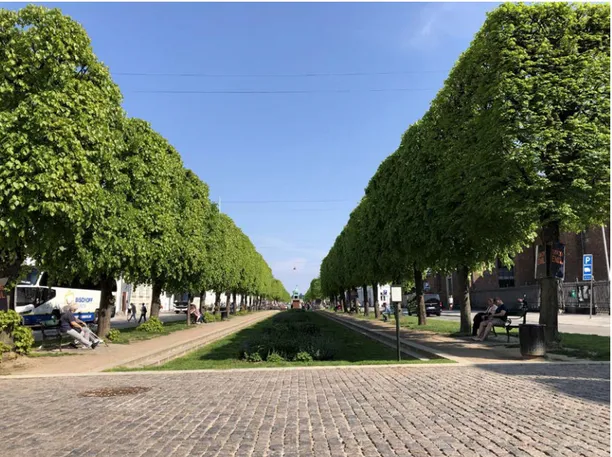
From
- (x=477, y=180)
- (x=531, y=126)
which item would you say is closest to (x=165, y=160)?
(x=477, y=180)

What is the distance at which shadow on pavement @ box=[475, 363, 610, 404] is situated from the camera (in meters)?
8.00

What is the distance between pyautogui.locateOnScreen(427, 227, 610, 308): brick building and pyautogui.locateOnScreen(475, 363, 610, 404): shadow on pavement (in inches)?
1424

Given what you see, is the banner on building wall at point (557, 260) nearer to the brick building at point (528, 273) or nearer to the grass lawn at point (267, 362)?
the grass lawn at point (267, 362)

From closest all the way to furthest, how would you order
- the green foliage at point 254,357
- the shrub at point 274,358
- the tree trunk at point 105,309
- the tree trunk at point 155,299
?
the shrub at point 274,358
the green foliage at point 254,357
the tree trunk at point 105,309
the tree trunk at point 155,299

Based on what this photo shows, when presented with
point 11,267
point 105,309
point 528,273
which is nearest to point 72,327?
point 11,267

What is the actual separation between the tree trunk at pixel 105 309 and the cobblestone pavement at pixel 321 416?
33.8ft

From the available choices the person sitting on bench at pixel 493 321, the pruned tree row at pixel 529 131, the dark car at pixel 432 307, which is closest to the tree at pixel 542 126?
the pruned tree row at pixel 529 131

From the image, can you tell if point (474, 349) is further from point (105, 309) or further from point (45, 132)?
point (105, 309)

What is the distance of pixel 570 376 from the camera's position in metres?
9.70

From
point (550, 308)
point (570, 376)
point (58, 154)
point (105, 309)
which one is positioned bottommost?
point (570, 376)

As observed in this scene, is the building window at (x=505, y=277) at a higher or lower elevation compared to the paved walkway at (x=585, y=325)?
higher

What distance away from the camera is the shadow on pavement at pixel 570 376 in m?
8.00

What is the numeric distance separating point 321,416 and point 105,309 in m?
16.6

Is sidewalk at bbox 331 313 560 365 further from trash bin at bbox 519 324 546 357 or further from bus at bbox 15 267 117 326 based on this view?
bus at bbox 15 267 117 326
